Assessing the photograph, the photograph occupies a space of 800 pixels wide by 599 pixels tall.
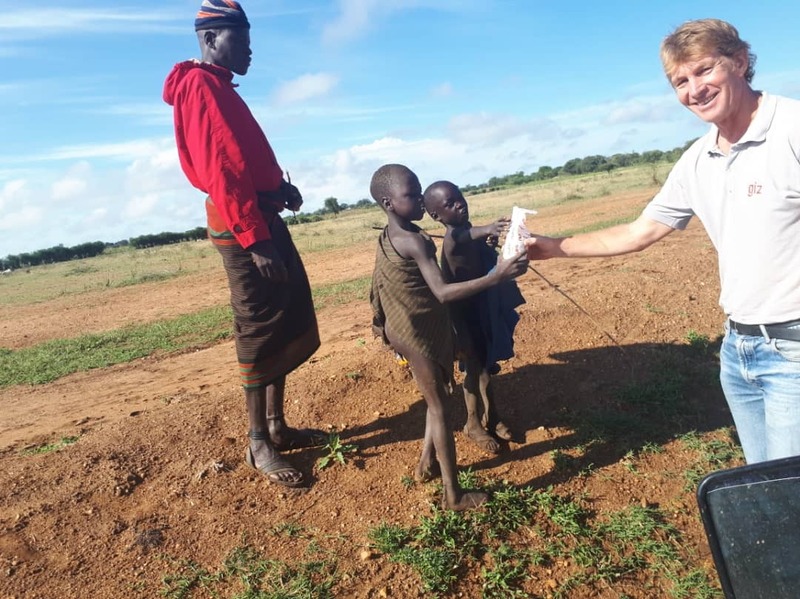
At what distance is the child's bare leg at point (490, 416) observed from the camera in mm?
3682

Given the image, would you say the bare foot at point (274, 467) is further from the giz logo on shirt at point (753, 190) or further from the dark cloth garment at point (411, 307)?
the giz logo on shirt at point (753, 190)

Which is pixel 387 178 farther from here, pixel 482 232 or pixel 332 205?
pixel 332 205

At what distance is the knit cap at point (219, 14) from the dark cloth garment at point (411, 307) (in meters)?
1.22

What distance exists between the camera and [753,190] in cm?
192

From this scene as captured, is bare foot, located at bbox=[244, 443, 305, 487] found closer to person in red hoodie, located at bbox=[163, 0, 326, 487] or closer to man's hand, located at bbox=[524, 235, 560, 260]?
person in red hoodie, located at bbox=[163, 0, 326, 487]

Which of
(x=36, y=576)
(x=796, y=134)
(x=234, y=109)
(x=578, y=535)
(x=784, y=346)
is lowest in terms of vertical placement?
(x=578, y=535)

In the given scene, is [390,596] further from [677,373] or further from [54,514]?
[677,373]

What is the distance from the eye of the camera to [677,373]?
442cm

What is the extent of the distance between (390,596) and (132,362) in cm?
544

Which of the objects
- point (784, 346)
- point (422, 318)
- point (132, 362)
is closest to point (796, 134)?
point (784, 346)

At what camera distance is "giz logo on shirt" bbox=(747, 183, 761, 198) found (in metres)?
1.90

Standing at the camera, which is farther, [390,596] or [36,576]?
[36,576]

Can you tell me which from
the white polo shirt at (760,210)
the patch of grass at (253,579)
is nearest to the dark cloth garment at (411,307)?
the patch of grass at (253,579)

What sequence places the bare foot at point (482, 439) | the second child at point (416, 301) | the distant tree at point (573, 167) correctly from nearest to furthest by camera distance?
the second child at point (416, 301), the bare foot at point (482, 439), the distant tree at point (573, 167)
